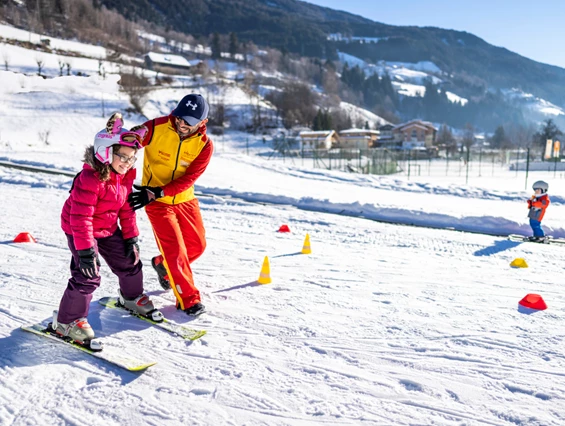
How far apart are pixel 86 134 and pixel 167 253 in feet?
72.4

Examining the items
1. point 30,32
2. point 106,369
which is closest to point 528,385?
point 106,369

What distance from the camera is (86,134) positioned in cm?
2367

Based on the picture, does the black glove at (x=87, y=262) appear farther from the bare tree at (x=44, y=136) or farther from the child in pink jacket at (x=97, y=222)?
the bare tree at (x=44, y=136)

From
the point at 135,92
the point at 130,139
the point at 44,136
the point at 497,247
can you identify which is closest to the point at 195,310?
the point at 130,139

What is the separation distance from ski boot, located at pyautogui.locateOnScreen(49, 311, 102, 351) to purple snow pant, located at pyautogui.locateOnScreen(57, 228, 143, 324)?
0.04 meters

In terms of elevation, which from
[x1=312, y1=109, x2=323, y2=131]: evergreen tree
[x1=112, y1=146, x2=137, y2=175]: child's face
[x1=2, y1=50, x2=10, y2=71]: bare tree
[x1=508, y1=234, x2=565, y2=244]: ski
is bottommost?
[x1=508, y1=234, x2=565, y2=244]: ski

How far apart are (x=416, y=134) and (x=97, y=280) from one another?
97873 mm

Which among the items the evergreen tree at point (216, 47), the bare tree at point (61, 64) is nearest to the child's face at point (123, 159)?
the bare tree at point (61, 64)

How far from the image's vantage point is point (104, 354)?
3367mm

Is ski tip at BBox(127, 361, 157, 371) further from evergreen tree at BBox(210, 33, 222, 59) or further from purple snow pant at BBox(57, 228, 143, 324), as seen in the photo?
evergreen tree at BBox(210, 33, 222, 59)

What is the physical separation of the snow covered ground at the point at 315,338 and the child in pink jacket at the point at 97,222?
0.30 meters

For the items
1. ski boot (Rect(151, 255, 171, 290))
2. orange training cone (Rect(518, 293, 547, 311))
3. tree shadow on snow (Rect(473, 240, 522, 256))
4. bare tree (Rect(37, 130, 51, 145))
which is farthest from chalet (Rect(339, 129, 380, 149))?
ski boot (Rect(151, 255, 171, 290))

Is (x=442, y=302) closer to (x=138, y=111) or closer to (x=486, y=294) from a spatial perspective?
(x=486, y=294)

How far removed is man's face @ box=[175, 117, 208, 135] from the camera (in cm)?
425
